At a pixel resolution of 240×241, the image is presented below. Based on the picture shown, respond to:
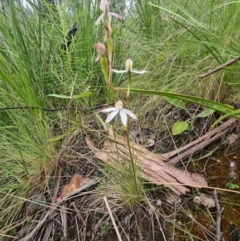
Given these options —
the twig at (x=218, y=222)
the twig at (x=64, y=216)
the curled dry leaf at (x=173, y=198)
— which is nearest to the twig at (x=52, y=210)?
the twig at (x=64, y=216)

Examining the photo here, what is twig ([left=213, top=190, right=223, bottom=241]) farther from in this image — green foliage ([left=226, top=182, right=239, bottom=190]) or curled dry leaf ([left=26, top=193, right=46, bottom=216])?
curled dry leaf ([left=26, top=193, right=46, bottom=216])

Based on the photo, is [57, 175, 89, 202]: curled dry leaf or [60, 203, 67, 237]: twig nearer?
[60, 203, 67, 237]: twig

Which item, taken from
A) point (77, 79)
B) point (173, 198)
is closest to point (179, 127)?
point (173, 198)

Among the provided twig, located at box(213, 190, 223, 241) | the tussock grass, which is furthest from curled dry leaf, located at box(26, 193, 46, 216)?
twig, located at box(213, 190, 223, 241)

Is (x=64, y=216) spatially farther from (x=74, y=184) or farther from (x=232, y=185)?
(x=232, y=185)

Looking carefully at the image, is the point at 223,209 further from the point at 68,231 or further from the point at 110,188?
the point at 68,231
